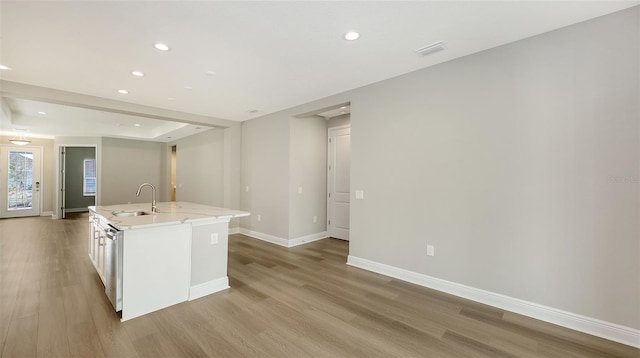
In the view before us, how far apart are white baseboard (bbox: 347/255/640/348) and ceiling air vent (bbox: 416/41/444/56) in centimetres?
260

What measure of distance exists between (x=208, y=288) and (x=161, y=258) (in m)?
0.67

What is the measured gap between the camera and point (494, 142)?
2787 millimetres

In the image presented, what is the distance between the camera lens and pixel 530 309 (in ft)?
8.34

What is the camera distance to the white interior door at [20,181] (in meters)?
7.96

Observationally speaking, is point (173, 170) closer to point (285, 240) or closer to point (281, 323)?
point (285, 240)

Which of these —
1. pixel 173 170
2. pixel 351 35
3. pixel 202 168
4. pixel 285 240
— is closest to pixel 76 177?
pixel 173 170

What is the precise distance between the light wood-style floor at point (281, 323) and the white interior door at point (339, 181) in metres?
2.05

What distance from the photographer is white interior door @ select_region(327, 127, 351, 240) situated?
563 cm

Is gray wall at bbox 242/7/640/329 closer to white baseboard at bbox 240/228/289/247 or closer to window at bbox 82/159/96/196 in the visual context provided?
white baseboard at bbox 240/228/289/247

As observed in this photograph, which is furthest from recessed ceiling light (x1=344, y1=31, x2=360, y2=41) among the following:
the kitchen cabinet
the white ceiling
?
the kitchen cabinet

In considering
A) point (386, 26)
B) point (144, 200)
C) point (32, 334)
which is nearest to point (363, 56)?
point (386, 26)

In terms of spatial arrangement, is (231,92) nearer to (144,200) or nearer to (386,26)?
(386,26)

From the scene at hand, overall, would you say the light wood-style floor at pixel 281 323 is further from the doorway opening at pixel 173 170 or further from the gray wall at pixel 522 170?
the doorway opening at pixel 173 170

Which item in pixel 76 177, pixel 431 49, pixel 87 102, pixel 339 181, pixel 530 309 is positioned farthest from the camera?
pixel 76 177
